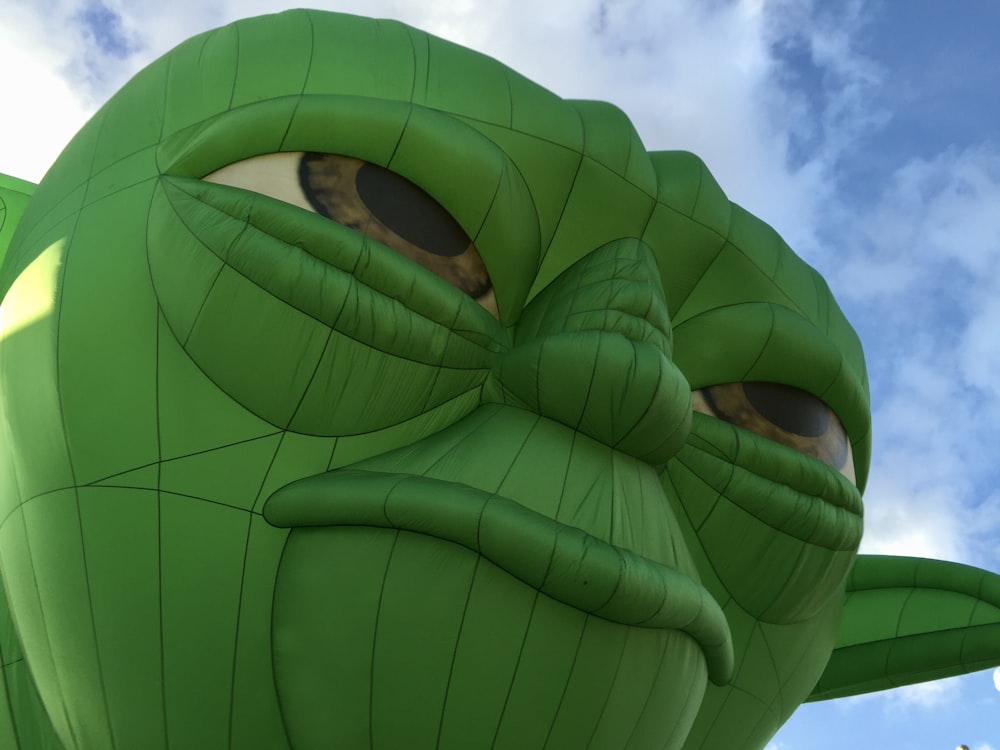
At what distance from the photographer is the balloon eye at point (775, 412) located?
711cm

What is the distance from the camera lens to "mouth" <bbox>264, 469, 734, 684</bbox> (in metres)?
5.14

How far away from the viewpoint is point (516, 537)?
5129 millimetres

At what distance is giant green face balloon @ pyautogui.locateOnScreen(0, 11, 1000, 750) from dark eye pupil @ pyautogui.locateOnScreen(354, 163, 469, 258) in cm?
1

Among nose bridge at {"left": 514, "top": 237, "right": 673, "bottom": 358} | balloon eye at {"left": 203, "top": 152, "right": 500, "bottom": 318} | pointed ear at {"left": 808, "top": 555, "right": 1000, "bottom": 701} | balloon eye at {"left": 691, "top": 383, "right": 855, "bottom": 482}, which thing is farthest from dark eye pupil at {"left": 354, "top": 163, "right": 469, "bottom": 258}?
pointed ear at {"left": 808, "top": 555, "right": 1000, "bottom": 701}

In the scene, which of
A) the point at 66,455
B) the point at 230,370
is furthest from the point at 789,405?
the point at 66,455

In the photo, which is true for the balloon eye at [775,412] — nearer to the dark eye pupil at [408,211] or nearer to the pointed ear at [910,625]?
the pointed ear at [910,625]

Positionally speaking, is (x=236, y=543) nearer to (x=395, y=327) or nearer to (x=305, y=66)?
(x=395, y=327)

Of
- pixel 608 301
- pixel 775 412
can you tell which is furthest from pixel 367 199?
pixel 775 412

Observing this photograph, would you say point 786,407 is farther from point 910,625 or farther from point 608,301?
point 910,625

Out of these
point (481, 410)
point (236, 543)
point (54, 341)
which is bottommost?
point (236, 543)

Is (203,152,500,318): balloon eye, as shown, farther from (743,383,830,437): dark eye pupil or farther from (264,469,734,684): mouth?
(743,383,830,437): dark eye pupil

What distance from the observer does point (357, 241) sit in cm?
573

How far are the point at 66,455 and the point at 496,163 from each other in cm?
268

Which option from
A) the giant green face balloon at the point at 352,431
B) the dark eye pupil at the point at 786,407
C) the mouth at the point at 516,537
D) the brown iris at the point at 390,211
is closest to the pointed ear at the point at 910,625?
the dark eye pupil at the point at 786,407
